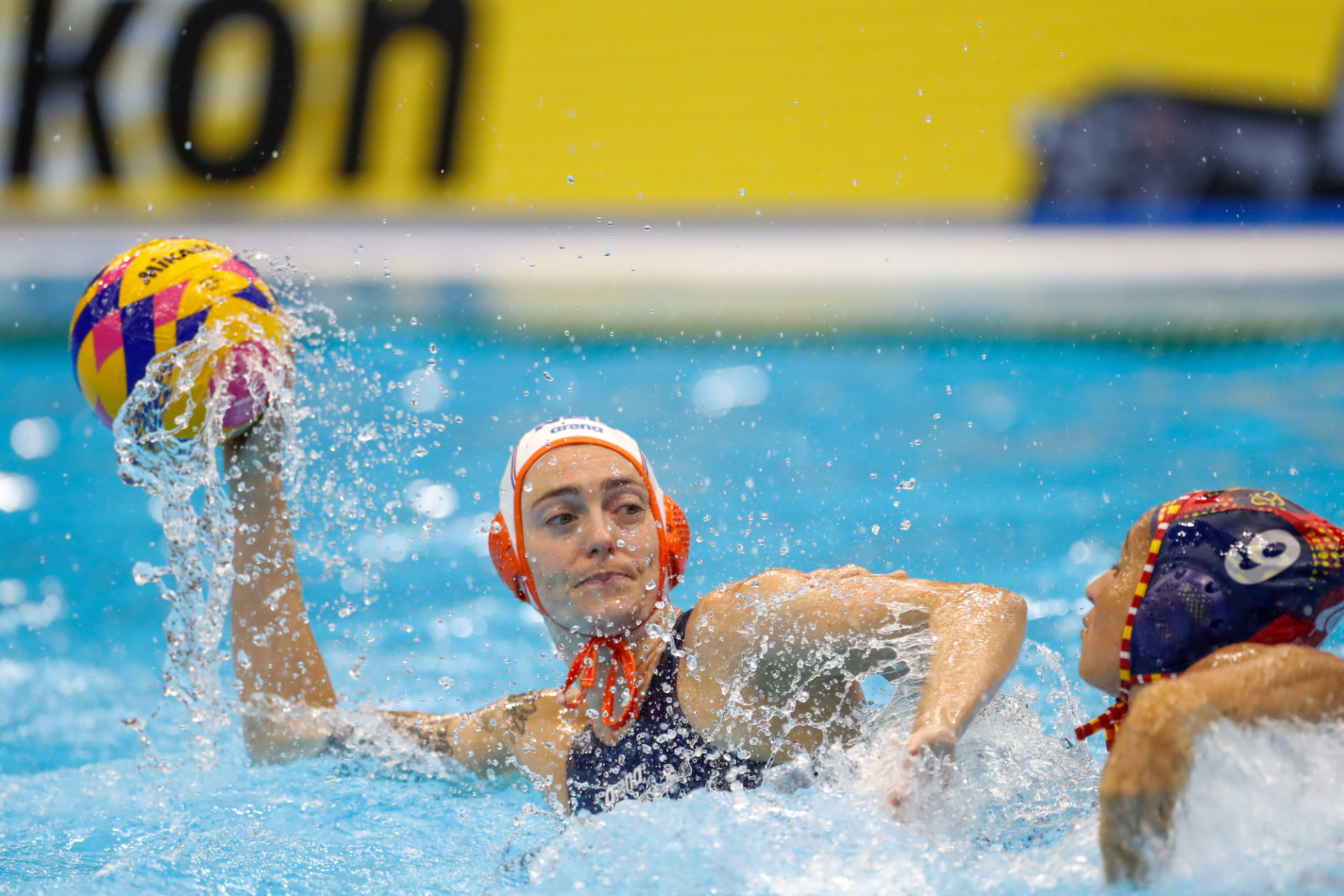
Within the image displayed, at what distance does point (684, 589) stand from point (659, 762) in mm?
1998

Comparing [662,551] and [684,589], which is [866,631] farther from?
[684,589]

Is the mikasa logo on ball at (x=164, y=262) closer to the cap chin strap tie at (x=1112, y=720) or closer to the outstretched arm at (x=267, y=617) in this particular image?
the outstretched arm at (x=267, y=617)

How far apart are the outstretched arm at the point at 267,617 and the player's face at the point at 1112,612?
1.86 meters

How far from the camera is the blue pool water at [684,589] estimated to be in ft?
7.86

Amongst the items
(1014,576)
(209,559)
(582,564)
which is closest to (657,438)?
(1014,576)

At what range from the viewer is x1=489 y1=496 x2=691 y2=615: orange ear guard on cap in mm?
2752

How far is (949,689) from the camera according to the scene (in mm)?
2166

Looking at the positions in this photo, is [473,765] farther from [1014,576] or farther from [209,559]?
[1014,576]

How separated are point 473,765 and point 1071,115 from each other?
745cm

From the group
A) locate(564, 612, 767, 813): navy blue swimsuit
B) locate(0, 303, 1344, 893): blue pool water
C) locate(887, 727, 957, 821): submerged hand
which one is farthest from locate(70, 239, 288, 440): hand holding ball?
locate(887, 727, 957, 821): submerged hand

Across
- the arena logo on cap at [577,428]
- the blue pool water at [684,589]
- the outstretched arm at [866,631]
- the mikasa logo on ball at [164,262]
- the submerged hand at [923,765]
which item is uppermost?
the mikasa logo on ball at [164,262]

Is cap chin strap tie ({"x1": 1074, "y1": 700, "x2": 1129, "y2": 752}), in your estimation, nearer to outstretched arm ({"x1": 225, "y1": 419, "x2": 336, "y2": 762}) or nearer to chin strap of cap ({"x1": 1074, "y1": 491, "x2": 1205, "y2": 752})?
chin strap of cap ({"x1": 1074, "y1": 491, "x2": 1205, "y2": 752})

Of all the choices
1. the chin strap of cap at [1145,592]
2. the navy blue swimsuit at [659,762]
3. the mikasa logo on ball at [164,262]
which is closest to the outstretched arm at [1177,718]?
the chin strap of cap at [1145,592]

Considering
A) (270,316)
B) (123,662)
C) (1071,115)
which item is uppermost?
(1071,115)
